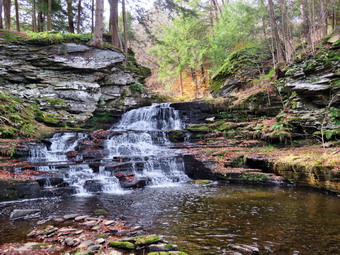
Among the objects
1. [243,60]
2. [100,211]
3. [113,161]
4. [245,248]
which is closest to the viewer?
[245,248]

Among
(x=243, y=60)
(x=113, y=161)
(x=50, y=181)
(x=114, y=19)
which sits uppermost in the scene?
(x=114, y=19)

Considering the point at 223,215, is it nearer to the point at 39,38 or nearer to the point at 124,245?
the point at 124,245

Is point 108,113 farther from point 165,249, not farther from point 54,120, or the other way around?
point 165,249

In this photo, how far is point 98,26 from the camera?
15.3 metres

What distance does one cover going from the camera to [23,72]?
14.3 m

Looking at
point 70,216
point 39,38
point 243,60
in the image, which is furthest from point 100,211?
point 243,60

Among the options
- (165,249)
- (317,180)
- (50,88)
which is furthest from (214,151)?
(50,88)

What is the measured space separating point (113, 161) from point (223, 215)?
6.10m

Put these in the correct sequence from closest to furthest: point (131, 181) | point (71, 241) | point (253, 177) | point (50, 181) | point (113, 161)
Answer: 1. point (71, 241)
2. point (50, 181)
3. point (131, 181)
4. point (253, 177)
5. point (113, 161)

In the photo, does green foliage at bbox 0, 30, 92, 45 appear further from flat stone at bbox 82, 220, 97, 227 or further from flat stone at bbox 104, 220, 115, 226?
flat stone at bbox 104, 220, 115, 226

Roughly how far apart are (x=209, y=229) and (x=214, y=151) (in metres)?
7.08

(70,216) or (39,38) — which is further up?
(39,38)

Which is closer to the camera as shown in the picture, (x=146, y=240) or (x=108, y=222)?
(x=146, y=240)

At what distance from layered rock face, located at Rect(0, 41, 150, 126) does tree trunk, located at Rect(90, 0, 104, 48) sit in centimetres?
44
